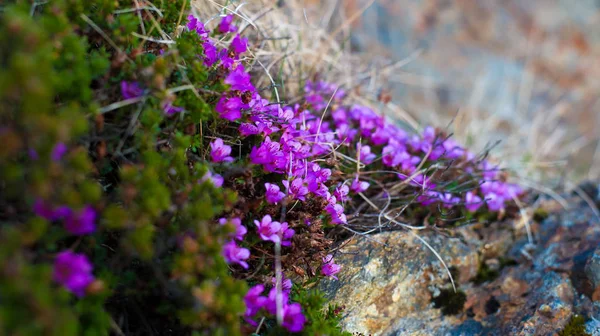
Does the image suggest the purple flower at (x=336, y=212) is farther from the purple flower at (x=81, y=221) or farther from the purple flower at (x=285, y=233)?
the purple flower at (x=81, y=221)

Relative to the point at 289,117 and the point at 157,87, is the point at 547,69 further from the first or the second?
the point at 157,87

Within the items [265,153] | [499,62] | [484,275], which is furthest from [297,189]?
[499,62]

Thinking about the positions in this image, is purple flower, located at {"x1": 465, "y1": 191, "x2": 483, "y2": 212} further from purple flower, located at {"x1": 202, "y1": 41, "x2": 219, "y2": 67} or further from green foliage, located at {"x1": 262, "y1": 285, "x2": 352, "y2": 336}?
purple flower, located at {"x1": 202, "y1": 41, "x2": 219, "y2": 67}

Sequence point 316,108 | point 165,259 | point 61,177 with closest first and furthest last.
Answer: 1. point 61,177
2. point 165,259
3. point 316,108

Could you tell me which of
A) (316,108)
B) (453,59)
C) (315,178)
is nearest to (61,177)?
(315,178)

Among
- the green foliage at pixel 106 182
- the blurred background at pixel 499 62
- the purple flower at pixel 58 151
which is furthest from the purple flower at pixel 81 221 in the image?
the blurred background at pixel 499 62

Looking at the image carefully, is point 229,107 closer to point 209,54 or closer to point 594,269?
point 209,54
